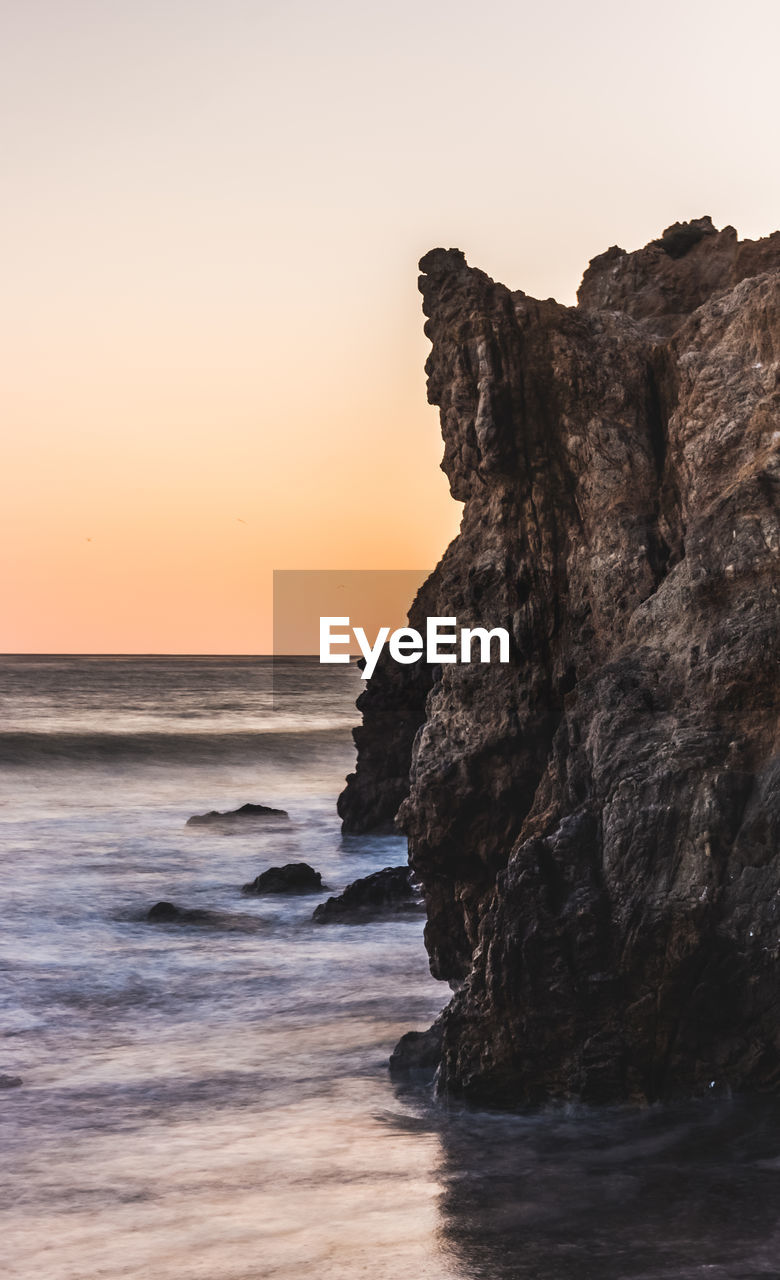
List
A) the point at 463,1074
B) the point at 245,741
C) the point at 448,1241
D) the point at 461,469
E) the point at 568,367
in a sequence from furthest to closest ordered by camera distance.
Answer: the point at 245,741, the point at 461,469, the point at 568,367, the point at 463,1074, the point at 448,1241

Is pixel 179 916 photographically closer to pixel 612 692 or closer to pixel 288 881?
pixel 288 881

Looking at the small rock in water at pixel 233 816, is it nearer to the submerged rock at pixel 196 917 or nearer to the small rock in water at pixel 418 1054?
the submerged rock at pixel 196 917

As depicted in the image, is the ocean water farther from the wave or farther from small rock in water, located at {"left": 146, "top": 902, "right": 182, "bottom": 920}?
the wave

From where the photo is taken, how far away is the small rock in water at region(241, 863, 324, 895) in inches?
914

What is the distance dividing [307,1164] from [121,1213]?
1.48 m

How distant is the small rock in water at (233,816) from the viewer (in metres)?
34.3

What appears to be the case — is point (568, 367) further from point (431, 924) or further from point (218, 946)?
point (218, 946)

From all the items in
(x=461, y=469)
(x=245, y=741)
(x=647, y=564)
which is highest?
(x=461, y=469)

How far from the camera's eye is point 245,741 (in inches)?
2707

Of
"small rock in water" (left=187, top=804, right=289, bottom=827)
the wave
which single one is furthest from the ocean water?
the wave

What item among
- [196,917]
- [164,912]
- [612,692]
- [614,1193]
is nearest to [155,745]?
[164,912]

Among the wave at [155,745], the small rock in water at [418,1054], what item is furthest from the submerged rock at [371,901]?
the wave at [155,745]

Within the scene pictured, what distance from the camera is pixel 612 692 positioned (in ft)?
37.0

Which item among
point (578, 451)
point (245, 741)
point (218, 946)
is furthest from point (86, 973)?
point (245, 741)
